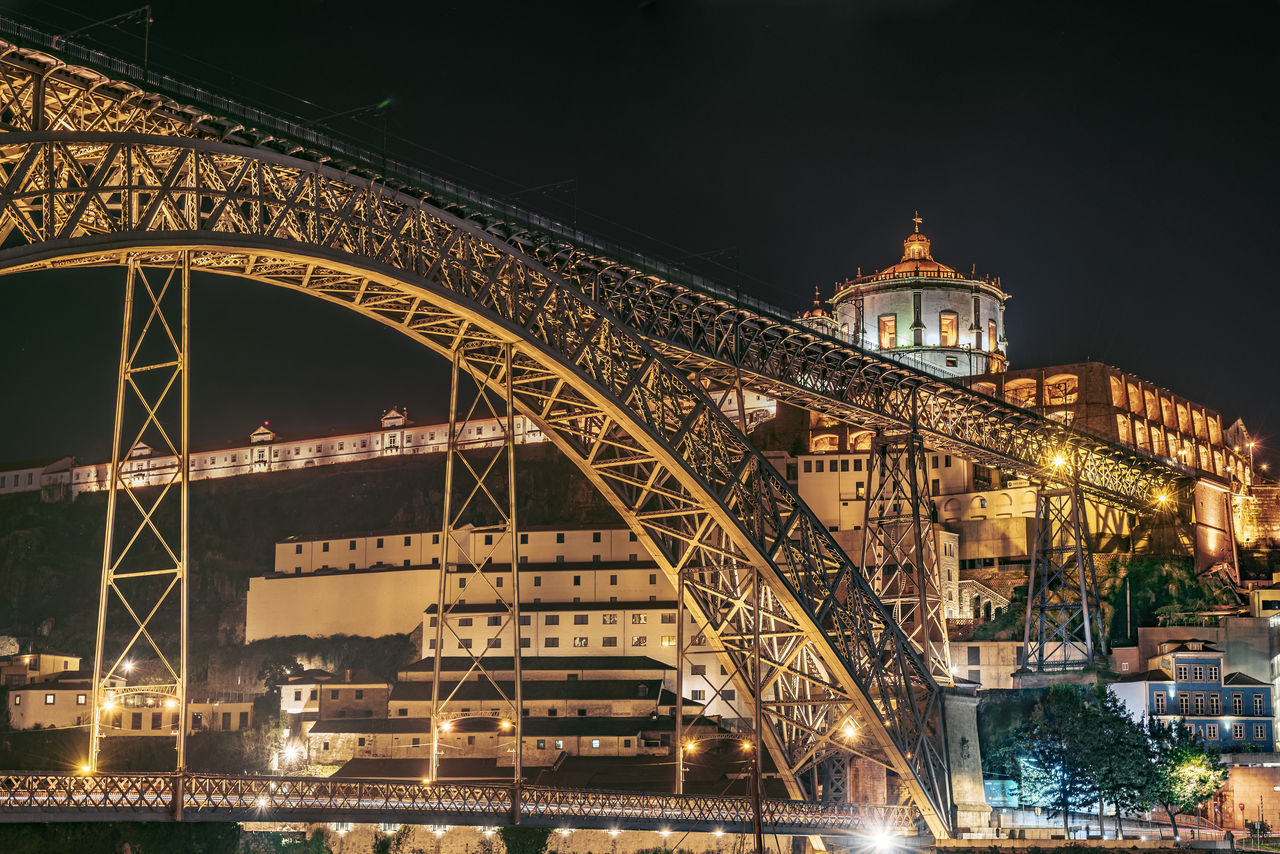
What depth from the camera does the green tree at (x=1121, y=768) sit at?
5300 centimetres

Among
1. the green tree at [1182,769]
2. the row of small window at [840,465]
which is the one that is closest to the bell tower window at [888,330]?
the row of small window at [840,465]

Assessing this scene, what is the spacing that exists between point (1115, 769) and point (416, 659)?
40922 mm

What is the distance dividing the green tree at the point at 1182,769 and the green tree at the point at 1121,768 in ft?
2.31

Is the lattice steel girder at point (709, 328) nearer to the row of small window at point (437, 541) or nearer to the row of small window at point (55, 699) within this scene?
the row of small window at point (437, 541)

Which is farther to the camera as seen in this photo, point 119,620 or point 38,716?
point 119,620

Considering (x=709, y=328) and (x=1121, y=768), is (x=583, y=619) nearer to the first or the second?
(x=1121, y=768)

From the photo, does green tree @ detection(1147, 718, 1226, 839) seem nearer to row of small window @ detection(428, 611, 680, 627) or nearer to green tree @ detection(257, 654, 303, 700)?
row of small window @ detection(428, 611, 680, 627)

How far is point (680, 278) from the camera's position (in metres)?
43.0

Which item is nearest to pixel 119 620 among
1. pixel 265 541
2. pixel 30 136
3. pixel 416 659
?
pixel 265 541

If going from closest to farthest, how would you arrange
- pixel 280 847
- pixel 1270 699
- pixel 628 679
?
pixel 280 847, pixel 1270 699, pixel 628 679

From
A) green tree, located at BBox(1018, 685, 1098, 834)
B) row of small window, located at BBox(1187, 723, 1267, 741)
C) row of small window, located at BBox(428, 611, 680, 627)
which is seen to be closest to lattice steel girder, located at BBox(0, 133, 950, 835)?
green tree, located at BBox(1018, 685, 1098, 834)

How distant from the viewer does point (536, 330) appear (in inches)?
1435

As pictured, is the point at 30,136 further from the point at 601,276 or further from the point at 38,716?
the point at 38,716

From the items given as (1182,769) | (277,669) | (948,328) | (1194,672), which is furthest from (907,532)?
(948,328)
